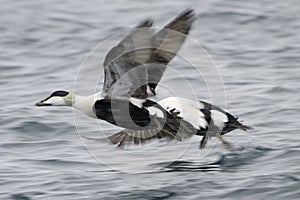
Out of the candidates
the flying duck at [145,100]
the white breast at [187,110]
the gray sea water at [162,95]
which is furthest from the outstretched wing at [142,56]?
the gray sea water at [162,95]

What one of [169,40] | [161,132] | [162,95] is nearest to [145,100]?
[161,132]

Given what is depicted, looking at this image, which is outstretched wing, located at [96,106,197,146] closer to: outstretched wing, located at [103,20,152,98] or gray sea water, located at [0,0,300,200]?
gray sea water, located at [0,0,300,200]

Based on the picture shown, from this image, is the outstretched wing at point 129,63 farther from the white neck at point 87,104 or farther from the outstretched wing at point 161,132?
the outstretched wing at point 161,132

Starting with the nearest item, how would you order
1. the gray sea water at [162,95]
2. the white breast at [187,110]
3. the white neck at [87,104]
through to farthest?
the gray sea water at [162,95]
the white neck at [87,104]
the white breast at [187,110]

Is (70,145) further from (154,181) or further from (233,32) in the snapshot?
(233,32)

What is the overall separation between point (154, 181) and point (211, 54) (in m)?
6.15

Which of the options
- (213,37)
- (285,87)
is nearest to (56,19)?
(213,37)

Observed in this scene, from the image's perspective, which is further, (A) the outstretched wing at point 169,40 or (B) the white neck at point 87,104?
(B) the white neck at point 87,104

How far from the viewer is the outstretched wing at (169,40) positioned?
30.2 ft

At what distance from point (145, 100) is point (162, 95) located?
3195 millimetres

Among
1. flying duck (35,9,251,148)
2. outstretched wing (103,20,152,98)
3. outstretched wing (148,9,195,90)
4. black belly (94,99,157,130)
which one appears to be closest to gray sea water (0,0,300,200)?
flying duck (35,9,251,148)

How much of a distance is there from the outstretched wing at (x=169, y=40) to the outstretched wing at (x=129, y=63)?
0.30 feet

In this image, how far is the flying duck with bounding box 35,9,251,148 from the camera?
9.20m

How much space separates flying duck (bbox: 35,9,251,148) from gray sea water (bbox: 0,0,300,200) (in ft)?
0.96
